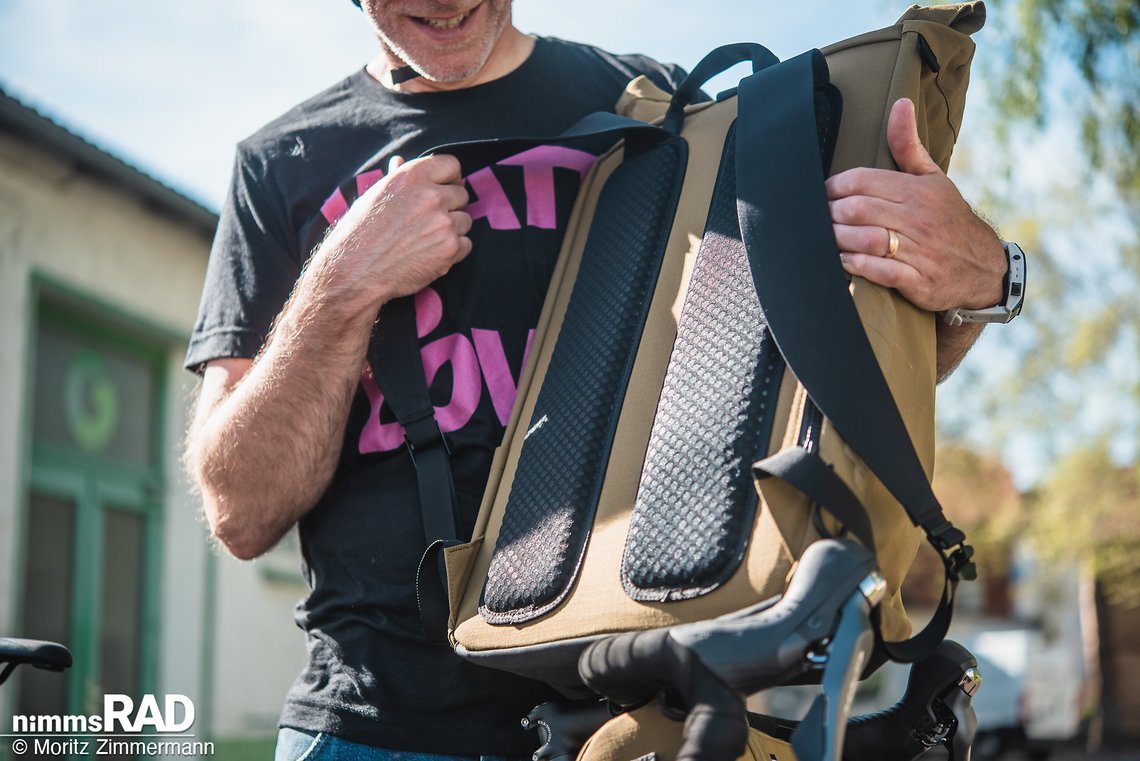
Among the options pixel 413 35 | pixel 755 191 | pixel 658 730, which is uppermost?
pixel 413 35

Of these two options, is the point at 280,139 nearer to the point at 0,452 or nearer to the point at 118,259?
the point at 0,452

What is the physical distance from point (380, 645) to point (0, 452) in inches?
214

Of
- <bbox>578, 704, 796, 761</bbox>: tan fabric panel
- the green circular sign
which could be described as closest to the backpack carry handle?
<bbox>578, 704, 796, 761</bbox>: tan fabric panel

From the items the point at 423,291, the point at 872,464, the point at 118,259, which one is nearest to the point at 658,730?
the point at 872,464

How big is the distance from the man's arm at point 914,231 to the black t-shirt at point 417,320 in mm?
653

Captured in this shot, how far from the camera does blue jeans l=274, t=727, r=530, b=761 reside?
1.79m

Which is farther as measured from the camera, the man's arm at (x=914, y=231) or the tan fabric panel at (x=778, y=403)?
the man's arm at (x=914, y=231)

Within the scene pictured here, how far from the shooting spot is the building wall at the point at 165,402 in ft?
21.8

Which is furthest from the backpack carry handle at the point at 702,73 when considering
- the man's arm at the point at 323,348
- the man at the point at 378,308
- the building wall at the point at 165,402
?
the building wall at the point at 165,402

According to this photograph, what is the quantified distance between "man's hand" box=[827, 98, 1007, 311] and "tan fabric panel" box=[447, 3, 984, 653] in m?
0.03

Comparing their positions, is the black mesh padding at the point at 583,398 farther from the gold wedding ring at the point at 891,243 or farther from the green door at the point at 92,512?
the green door at the point at 92,512

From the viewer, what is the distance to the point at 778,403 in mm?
1455

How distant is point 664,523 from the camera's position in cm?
147

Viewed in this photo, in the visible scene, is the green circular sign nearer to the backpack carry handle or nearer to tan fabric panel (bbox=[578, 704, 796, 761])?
the backpack carry handle
